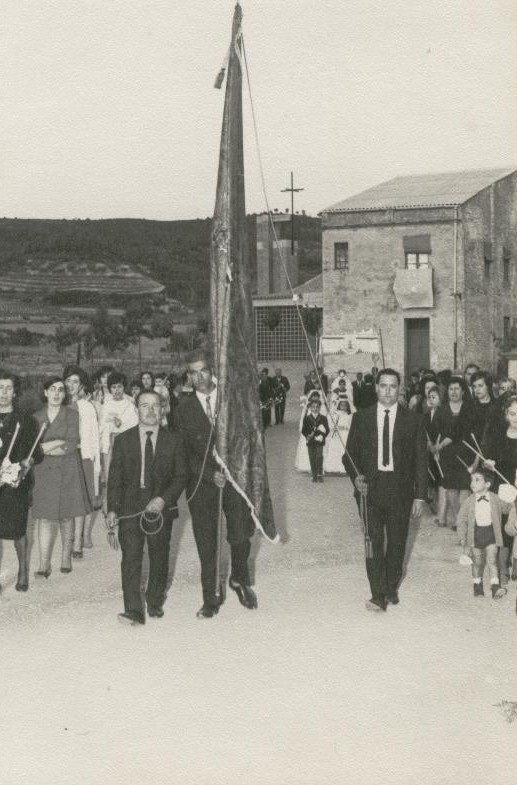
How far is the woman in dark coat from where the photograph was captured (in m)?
8.76

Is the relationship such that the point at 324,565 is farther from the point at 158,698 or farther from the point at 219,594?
the point at 158,698

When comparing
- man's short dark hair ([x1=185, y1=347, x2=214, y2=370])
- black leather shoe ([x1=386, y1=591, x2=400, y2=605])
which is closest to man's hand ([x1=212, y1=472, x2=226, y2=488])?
man's short dark hair ([x1=185, y1=347, x2=214, y2=370])

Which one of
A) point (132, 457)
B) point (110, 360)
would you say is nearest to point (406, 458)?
point (132, 457)

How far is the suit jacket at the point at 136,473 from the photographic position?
7371 millimetres

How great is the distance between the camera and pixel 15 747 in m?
4.89

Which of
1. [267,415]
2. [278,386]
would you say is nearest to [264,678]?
[267,415]

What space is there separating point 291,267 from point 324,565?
43058 mm

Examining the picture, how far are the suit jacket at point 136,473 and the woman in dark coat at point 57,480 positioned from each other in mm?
1483

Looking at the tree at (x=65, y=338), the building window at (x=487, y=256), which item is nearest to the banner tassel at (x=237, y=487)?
the building window at (x=487, y=256)

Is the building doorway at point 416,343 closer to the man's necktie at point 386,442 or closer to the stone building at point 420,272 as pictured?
the stone building at point 420,272

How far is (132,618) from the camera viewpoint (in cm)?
711

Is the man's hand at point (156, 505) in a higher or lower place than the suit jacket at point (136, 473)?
lower

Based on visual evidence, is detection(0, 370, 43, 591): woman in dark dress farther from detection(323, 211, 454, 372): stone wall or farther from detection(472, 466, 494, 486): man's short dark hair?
detection(323, 211, 454, 372): stone wall

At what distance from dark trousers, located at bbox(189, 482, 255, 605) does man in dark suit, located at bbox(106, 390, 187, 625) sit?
0.22m
